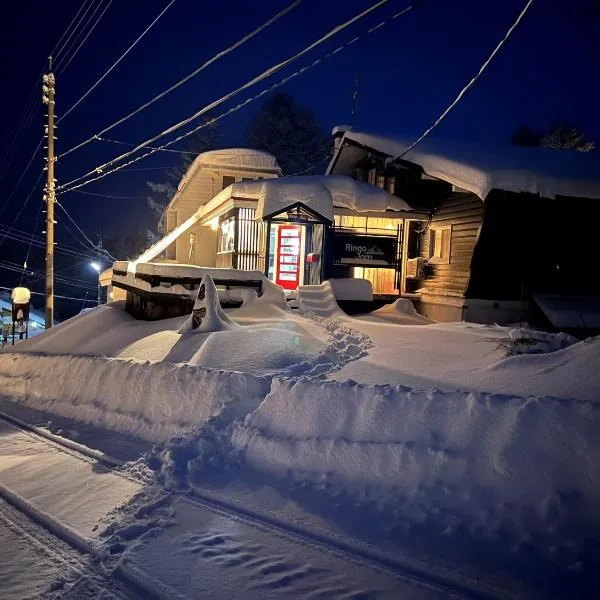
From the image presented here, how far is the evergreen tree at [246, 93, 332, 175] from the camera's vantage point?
3969 cm

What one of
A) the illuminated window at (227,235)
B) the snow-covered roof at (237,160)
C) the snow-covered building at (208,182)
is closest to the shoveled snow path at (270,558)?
the illuminated window at (227,235)

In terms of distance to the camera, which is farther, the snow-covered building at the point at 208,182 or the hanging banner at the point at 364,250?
the snow-covered building at the point at 208,182

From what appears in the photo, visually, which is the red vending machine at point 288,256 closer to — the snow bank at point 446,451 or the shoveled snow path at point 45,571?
the snow bank at point 446,451

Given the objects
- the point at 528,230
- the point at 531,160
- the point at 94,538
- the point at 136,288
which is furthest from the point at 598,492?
the point at 531,160

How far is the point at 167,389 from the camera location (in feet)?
22.3

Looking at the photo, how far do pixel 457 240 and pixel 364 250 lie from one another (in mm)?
3300

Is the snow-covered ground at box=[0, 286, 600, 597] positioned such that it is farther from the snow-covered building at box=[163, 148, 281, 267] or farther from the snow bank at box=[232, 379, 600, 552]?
the snow-covered building at box=[163, 148, 281, 267]

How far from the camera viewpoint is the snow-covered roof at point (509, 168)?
1352 cm

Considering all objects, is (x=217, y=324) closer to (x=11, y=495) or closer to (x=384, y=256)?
(x=11, y=495)

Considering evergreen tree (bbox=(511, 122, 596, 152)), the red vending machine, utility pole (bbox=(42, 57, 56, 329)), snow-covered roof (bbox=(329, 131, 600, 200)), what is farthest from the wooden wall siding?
evergreen tree (bbox=(511, 122, 596, 152))

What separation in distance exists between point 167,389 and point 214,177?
21234mm

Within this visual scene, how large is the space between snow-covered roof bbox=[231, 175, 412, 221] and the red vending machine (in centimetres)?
164

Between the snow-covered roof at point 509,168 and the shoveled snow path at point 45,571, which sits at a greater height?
the snow-covered roof at point 509,168

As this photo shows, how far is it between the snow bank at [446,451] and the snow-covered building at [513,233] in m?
10.2
